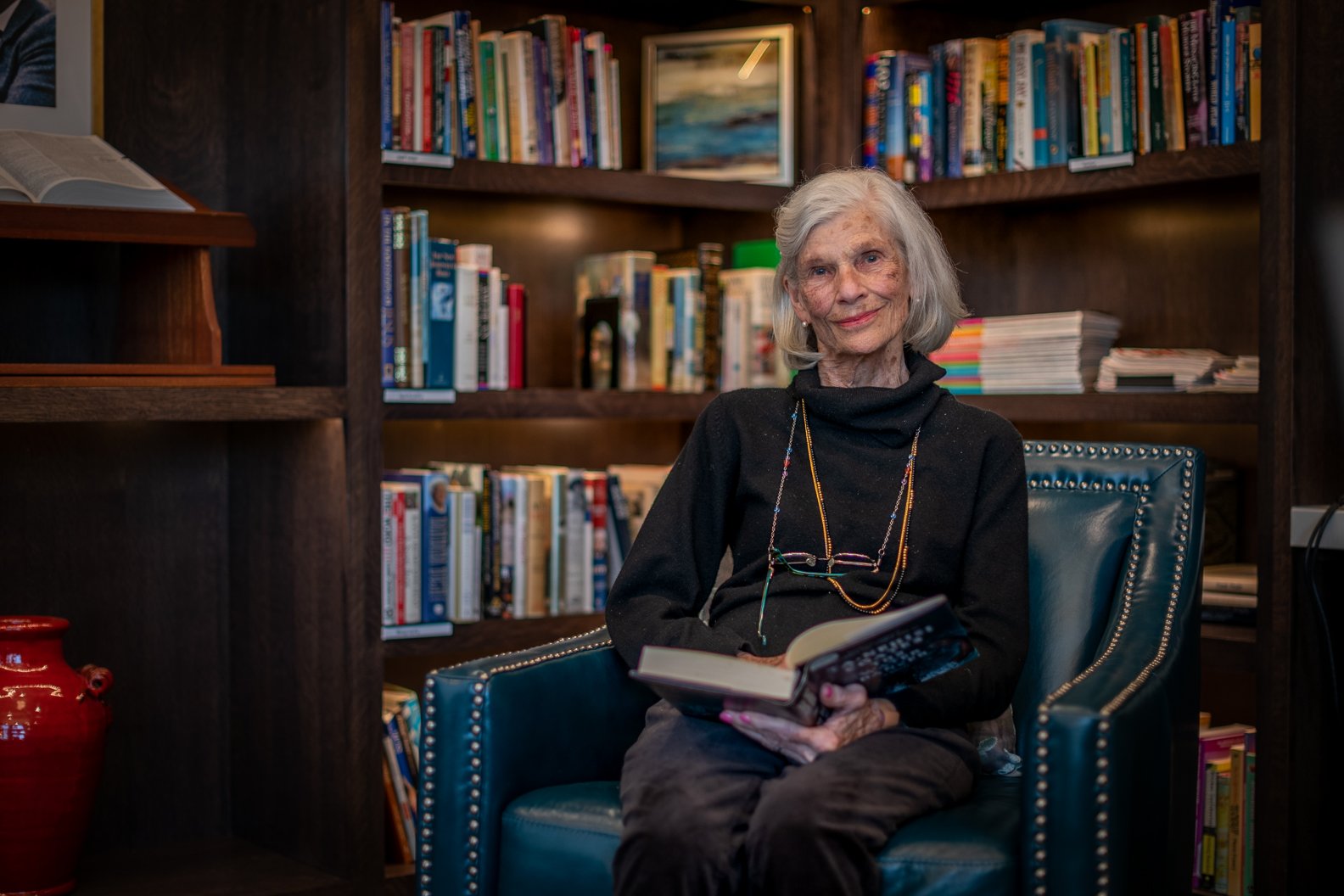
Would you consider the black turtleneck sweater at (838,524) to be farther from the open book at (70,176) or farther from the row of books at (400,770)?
the open book at (70,176)

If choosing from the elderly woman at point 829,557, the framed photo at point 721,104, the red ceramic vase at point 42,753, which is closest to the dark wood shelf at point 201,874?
the red ceramic vase at point 42,753

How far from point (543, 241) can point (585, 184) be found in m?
0.40

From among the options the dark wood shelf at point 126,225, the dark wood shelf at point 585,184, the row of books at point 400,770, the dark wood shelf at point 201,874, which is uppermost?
the dark wood shelf at point 585,184

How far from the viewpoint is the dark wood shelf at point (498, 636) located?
2.39 metres

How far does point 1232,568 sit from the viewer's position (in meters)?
2.49

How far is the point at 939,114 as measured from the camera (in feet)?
9.14

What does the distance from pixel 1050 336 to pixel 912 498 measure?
1.07 m

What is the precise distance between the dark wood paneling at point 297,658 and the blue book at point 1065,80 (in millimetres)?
1499

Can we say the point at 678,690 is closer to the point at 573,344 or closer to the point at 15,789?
the point at 15,789

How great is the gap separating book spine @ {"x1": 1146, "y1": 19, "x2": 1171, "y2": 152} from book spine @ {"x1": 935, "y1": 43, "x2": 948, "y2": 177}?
0.43m

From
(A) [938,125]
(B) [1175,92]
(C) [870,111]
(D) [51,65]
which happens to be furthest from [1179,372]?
(D) [51,65]

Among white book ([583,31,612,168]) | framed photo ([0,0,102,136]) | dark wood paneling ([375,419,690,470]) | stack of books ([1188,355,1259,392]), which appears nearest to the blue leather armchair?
stack of books ([1188,355,1259,392])

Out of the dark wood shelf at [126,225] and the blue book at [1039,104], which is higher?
the blue book at [1039,104]

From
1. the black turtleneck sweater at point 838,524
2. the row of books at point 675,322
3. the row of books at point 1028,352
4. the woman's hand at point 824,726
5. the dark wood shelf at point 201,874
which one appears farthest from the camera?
the row of books at point 675,322
